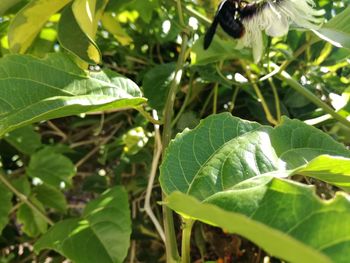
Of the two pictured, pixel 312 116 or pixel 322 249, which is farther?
pixel 312 116

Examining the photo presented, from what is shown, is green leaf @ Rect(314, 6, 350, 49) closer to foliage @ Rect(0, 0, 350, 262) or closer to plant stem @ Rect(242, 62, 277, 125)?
foliage @ Rect(0, 0, 350, 262)

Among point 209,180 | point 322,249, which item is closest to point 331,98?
point 209,180

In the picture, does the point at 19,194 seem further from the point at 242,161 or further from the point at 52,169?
the point at 242,161

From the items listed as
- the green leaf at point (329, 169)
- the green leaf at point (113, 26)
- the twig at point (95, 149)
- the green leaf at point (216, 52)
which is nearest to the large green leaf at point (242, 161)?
the green leaf at point (329, 169)

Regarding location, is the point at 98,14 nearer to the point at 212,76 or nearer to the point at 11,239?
the point at 212,76

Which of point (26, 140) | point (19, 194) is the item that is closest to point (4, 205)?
point (19, 194)
